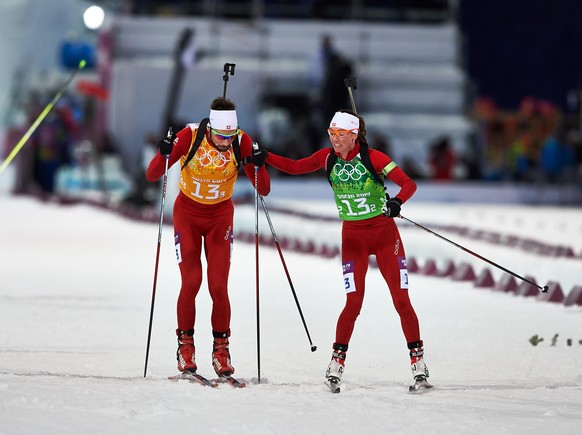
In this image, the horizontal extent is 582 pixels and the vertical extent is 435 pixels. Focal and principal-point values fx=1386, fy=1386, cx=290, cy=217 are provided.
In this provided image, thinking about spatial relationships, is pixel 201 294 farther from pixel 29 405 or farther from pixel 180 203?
pixel 29 405

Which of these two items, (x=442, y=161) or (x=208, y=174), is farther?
(x=442, y=161)

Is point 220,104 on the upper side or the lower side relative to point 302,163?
upper

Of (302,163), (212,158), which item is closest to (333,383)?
(302,163)

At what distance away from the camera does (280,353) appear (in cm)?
916

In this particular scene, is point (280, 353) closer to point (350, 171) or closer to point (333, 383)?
point (333, 383)

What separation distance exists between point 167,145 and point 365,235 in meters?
1.27

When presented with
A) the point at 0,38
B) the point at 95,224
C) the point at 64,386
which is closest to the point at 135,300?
the point at 64,386

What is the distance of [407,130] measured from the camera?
105 feet

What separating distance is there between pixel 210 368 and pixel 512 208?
1976 centimetres

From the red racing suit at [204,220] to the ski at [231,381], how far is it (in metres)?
0.38

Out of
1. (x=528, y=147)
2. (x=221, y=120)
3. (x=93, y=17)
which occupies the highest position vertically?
(x=93, y=17)

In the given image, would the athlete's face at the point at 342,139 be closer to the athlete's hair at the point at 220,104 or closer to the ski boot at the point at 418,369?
the athlete's hair at the point at 220,104

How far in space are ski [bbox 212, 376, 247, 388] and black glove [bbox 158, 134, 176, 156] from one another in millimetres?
1358

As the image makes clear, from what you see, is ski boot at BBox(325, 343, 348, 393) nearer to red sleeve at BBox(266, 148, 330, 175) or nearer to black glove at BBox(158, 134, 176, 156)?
red sleeve at BBox(266, 148, 330, 175)
